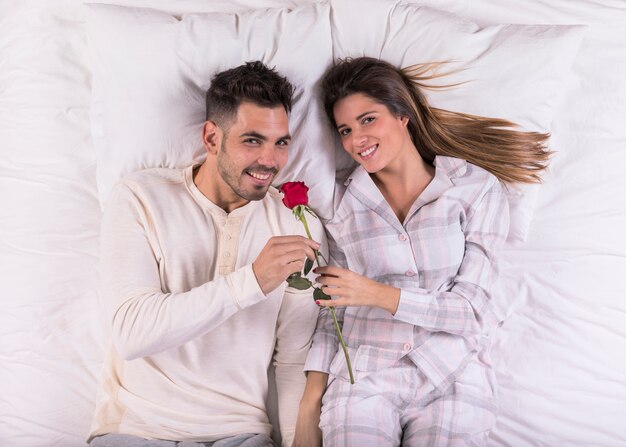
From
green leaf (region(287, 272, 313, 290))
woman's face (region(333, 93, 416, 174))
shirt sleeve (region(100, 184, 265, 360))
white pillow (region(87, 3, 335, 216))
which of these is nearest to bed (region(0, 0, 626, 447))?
white pillow (region(87, 3, 335, 216))

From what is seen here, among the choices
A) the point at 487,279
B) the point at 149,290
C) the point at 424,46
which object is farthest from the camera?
the point at 424,46

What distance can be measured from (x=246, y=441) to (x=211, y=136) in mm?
717

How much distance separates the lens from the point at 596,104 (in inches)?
74.3

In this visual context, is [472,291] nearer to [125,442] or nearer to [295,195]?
[295,195]

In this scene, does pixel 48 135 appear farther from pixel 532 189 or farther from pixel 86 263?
pixel 532 189

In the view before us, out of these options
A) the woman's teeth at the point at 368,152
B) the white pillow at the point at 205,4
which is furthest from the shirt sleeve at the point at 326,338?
the white pillow at the point at 205,4

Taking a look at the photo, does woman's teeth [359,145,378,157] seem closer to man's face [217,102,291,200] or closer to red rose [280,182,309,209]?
man's face [217,102,291,200]

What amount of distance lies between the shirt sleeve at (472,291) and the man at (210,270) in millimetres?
281

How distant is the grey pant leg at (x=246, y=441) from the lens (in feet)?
5.21

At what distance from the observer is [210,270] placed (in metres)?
1.67

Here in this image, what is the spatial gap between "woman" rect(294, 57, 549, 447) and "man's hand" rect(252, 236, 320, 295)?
0.30ft

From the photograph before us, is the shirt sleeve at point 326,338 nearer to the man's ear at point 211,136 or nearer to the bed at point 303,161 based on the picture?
the bed at point 303,161

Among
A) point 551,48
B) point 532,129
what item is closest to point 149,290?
point 532,129

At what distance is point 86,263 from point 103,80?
1.57 feet
